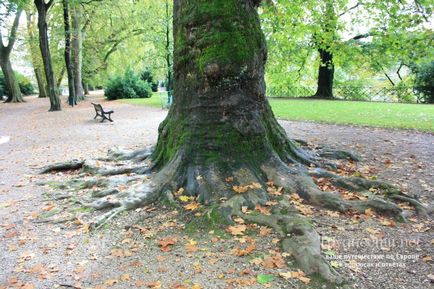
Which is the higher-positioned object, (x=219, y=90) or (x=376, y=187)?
(x=219, y=90)

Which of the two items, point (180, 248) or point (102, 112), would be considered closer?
point (180, 248)

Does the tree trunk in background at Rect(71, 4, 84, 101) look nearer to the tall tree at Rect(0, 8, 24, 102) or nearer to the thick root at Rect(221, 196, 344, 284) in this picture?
the tall tree at Rect(0, 8, 24, 102)

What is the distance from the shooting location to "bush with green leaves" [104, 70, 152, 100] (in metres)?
35.3

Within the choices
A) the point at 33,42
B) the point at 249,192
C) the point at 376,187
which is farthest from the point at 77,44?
the point at 376,187

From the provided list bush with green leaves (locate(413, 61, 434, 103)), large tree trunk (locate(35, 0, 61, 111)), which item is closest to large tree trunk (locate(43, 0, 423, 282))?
large tree trunk (locate(35, 0, 61, 111))

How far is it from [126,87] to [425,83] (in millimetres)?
24767

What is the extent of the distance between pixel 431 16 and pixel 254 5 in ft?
22.3

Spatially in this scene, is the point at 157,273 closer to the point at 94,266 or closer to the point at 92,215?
the point at 94,266

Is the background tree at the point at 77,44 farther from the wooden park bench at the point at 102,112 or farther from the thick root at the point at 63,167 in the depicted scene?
the thick root at the point at 63,167

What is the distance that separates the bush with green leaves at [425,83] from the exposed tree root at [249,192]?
24.1 meters

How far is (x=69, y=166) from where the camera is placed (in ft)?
27.9

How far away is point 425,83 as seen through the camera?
26.8 m

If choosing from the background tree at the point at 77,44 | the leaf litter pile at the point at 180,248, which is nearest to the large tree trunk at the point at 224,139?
the leaf litter pile at the point at 180,248

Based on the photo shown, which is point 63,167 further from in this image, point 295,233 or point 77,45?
point 77,45
